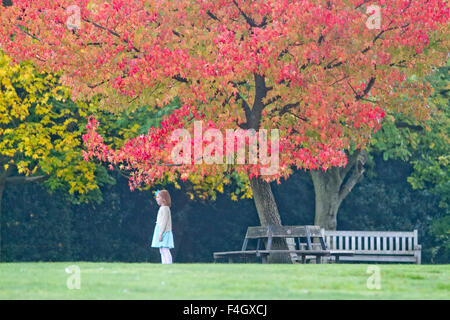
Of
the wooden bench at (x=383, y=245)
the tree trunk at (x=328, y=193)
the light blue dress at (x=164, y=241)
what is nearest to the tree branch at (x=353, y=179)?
the tree trunk at (x=328, y=193)

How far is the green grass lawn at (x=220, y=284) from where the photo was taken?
1127cm

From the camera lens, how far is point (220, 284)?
40.1 ft

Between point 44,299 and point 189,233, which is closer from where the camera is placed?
point 44,299

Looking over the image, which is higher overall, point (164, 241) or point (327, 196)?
point (327, 196)

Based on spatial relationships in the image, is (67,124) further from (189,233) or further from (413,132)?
(413,132)

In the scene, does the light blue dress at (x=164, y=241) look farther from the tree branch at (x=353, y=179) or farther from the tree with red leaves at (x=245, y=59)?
the tree branch at (x=353, y=179)

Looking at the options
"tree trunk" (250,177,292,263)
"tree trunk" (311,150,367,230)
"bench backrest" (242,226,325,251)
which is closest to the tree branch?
"tree trunk" (311,150,367,230)

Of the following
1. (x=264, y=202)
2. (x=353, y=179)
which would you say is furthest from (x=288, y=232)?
(x=353, y=179)

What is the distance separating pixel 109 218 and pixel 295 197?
18.8 feet

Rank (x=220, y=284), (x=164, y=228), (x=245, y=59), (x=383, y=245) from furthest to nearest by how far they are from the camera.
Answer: (x=383, y=245) < (x=164, y=228) < (x=245, y=59) < (x=220, y=284)

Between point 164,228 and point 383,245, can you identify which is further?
point 383,245

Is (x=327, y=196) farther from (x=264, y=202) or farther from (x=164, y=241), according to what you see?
(x=164, y=241)

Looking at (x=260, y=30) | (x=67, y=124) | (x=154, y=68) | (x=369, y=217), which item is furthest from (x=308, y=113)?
(x=369, y=217)
